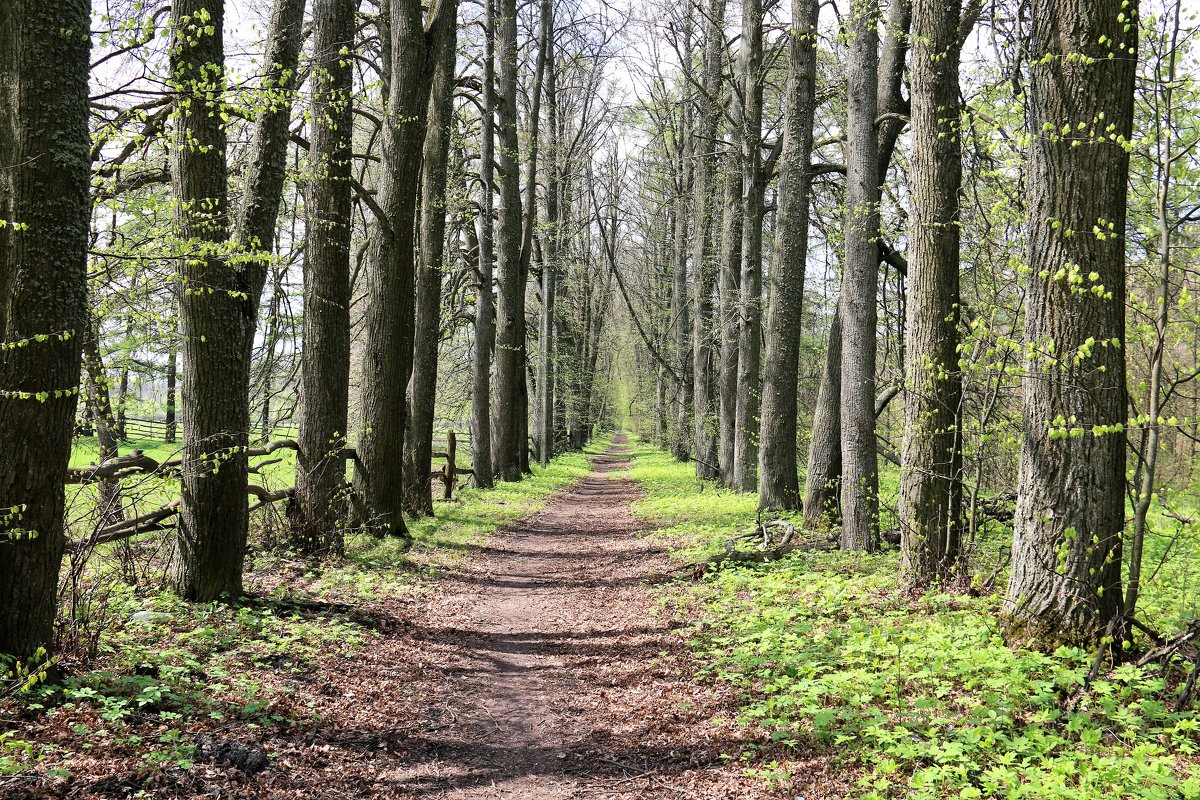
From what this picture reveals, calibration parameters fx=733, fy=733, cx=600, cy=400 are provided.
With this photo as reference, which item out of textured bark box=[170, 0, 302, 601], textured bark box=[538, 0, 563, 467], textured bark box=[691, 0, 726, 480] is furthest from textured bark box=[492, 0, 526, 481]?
textured bark box=[170, 0, 302, 601]

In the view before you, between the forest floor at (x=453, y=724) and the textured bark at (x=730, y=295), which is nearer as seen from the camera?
the forest floor at (x=453, y=724)

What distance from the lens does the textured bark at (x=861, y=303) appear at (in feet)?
27.6

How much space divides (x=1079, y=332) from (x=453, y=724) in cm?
478

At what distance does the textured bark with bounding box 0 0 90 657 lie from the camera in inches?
156

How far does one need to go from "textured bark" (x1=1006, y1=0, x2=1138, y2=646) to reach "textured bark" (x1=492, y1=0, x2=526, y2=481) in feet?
42.9

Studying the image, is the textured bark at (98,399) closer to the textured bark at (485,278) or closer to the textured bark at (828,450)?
the textured bark at (828,450)

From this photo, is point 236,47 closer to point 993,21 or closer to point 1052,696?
point 993,21

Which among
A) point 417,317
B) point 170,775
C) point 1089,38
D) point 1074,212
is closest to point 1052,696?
point 1074,212

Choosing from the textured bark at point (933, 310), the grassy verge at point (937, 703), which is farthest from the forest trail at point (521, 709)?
the textured bark at point (933, 310)

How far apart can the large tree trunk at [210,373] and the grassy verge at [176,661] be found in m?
0.39

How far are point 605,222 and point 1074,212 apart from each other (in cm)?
2728

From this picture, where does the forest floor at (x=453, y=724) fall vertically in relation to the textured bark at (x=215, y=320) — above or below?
below

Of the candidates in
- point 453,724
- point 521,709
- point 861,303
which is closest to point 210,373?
point 453,724

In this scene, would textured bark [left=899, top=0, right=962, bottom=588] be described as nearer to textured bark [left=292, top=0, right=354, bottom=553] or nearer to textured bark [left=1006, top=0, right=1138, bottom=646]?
textured bark [left=1006, top=0, right=1138, bottom=646]
